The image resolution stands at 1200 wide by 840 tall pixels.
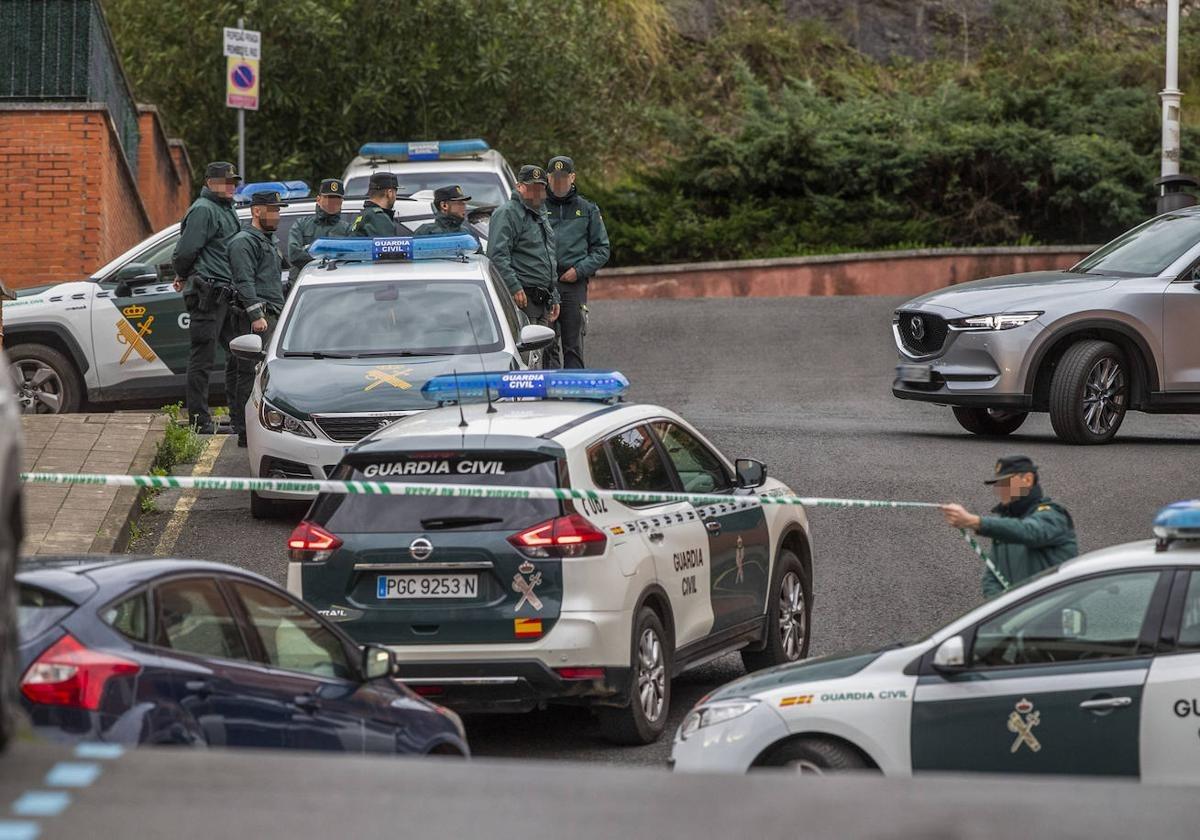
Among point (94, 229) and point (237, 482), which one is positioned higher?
point (94, 229)

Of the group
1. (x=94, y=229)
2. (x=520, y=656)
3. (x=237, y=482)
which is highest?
(x=94, y=229)

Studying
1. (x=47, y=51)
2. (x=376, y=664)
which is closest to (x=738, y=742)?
(x=376, y=664)

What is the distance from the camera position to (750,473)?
10.4 metres

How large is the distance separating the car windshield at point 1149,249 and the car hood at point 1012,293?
289 mm

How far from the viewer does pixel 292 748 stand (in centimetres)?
635

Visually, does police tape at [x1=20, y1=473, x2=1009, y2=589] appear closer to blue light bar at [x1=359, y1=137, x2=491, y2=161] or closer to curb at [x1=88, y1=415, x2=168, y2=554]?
curb at [x1=88, y1=415, x2=168, y2=554]

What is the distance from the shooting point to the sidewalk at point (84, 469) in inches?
491

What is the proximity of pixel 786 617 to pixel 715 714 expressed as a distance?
318cm

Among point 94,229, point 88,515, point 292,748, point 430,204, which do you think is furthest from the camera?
point 94,229

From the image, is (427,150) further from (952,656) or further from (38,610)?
(38,610)

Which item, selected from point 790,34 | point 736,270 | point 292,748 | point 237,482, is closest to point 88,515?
point 237,482

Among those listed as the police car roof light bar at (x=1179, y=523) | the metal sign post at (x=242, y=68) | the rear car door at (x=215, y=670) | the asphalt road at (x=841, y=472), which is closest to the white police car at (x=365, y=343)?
the asphalt road at (x=841, y=472)

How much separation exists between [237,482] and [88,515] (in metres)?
4.42

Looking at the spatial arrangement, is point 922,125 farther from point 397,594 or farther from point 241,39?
point 397,594
